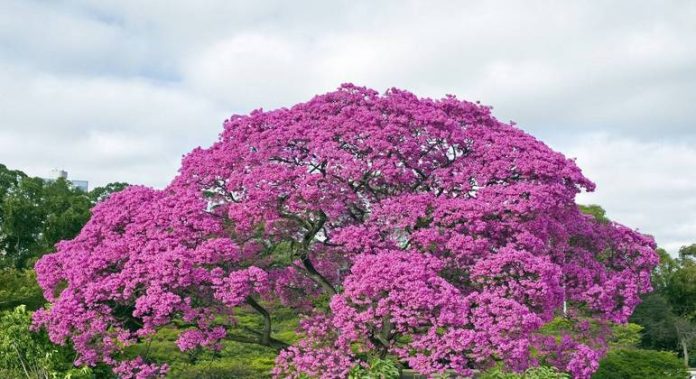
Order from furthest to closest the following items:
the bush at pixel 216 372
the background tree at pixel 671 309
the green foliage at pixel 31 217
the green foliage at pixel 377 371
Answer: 1. the background tree at pixel 671 309
2. the green foliage at pixel 31 217
3. the bush at pixel 216 372
4. the green foliage at pixel 377 371

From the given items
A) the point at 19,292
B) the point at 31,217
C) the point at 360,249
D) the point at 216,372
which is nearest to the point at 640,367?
the point at 360,249

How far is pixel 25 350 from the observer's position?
719 inches

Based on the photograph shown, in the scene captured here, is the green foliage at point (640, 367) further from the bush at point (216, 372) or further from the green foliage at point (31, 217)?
the green foliage at point (31, 217)

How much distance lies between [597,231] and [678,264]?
47.8m

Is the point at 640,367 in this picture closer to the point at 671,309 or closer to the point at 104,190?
the point at 671,309

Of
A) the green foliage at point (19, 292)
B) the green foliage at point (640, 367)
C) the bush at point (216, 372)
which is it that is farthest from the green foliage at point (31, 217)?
the green foliage at point (640, 367)

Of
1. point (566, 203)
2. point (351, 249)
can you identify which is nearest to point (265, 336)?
point (351, 249)

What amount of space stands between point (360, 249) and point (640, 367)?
13991mm

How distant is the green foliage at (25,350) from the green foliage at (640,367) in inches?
682

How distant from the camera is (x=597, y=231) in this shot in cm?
1988

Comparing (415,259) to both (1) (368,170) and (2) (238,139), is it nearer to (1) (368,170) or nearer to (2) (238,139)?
(1) (368,170)

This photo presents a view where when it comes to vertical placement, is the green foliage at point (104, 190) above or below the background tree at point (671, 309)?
above

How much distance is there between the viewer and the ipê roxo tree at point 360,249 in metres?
15.4

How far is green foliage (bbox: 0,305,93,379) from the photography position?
17500 millimetres
